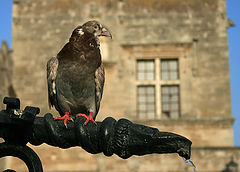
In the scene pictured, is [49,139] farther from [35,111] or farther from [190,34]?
[190,34]

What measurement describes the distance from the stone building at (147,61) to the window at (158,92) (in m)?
0.03

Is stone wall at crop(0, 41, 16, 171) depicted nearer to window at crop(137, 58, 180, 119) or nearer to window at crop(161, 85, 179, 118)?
window at crop(137, 58, 180, 119)

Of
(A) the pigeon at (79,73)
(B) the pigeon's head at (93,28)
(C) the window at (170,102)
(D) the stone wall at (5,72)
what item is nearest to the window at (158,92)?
(C) the window at (170,102)

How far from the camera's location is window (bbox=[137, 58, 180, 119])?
12.8 m

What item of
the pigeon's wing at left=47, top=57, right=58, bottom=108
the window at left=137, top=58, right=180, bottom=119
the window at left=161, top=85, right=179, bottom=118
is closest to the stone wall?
the window at left=137, top=58, right=180, bottom=119

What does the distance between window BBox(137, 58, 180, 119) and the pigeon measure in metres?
8.98

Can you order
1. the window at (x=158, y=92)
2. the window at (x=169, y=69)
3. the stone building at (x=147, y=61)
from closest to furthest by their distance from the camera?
the stone building at (x=147, y=61)
the window at (x=158, y=92)
the window at (x=169, y=69)

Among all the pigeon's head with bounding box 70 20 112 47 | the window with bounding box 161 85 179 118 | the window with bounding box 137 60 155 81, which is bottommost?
the window with bounding box 161 85 179 118

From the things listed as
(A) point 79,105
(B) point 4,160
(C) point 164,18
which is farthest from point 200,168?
(A) point 79,105

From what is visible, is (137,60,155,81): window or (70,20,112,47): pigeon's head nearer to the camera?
(70,20,112,47): pigeon's head

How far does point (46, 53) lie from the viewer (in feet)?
43.2

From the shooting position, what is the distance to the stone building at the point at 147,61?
12.4 metres

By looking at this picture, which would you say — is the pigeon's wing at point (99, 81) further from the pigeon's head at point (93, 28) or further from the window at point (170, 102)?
the window at point (170, 102)

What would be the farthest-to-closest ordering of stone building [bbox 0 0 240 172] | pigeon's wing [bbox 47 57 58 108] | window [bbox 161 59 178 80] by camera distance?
window [bbox 161 59 178 80] → stone building [bbox 0 0 240 172] → pigeon's wing [bbox 47 57 58 108]
